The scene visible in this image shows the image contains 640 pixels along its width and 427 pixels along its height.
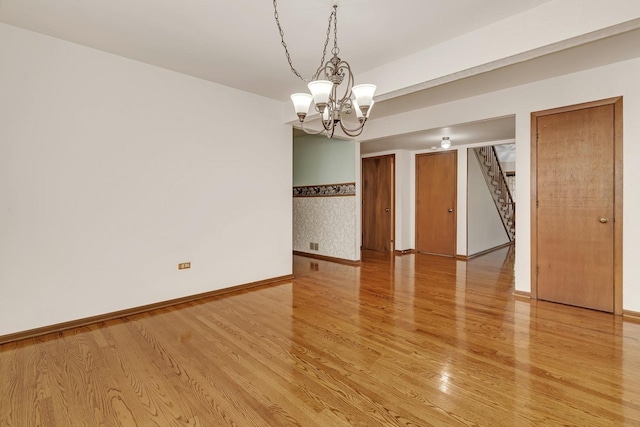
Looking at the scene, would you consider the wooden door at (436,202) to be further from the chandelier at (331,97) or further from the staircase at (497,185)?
the chandelier at (331,97)

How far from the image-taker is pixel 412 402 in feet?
5.72

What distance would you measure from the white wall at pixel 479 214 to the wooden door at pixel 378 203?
1479 mm

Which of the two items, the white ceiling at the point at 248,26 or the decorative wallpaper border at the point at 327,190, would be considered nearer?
the white ceiling at the point at 248,26

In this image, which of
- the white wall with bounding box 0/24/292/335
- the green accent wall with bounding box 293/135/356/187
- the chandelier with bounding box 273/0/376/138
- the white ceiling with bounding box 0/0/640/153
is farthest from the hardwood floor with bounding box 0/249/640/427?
the green accent wall with bounding box 293/135/356/187

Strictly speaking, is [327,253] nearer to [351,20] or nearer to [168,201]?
A: [168,201]

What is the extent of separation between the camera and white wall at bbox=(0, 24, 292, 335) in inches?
101

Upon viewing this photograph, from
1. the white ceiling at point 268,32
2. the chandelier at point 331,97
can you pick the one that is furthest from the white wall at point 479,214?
the chandelier at point 331,97

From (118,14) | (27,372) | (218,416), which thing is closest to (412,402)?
(218,416)

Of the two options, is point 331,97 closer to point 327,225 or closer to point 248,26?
point 248,26

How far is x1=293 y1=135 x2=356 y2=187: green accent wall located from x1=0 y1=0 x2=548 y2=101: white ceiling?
2437 mm

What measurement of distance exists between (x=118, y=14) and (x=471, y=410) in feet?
11.4

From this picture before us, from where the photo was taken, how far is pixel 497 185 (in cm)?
753

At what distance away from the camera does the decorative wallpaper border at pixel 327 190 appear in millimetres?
5540

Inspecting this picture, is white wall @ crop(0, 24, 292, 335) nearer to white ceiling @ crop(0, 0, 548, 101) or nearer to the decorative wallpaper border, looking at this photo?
white ceiling @ crop(0, 0, 548, 101)
